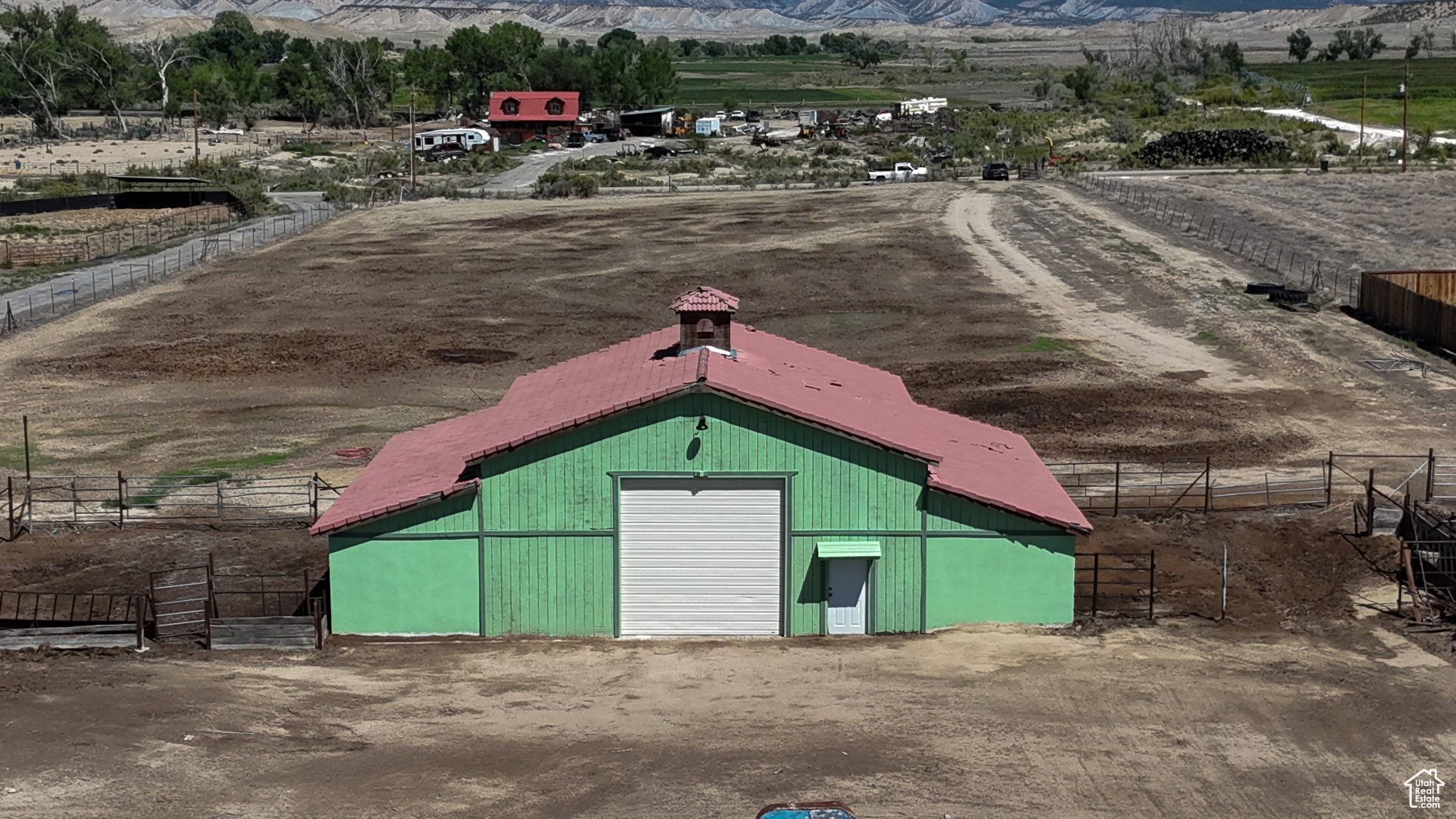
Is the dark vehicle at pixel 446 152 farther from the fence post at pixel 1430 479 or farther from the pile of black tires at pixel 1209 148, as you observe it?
the fence post at pixel 1430 479

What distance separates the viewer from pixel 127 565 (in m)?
30.4

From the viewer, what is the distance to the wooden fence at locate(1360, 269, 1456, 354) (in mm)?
51750

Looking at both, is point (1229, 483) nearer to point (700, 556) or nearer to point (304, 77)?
point (700, 556)

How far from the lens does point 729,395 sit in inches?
1021

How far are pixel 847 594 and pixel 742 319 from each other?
3382 centimetres

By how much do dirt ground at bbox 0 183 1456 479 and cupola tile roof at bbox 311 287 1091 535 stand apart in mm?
6884

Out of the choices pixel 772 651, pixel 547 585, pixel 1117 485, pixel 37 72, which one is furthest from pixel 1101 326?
pixel 37 72

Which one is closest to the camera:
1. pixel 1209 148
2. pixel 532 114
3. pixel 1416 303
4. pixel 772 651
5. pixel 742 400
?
pixel 772 651

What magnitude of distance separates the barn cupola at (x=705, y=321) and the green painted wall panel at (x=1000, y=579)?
235 inches

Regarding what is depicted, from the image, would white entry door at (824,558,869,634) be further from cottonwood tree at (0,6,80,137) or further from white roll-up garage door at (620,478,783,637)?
cottonwood tree at (0,6,80,137)

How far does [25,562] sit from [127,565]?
6.43 feet

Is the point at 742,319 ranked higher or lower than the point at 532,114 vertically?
lower

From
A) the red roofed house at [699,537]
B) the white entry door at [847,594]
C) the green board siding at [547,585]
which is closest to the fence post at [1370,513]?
the red roofed house at [699,537]

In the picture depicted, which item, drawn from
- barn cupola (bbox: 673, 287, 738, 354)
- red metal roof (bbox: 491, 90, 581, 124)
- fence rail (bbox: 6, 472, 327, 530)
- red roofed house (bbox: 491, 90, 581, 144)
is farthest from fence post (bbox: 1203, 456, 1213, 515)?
red metal roof (bbox: 491, 90, 581, 124)
